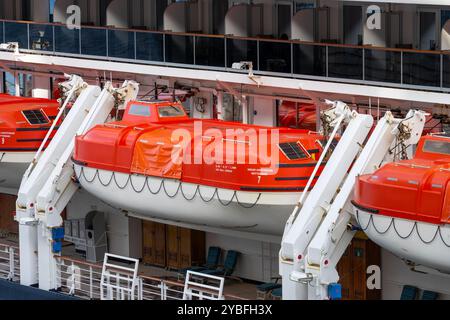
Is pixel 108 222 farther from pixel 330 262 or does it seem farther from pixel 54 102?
pixel 330 262

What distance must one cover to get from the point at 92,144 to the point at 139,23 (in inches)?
208

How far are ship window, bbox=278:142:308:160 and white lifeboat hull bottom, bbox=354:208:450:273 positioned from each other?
6.94 ft

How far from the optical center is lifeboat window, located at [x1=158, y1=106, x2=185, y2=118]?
1406 inches

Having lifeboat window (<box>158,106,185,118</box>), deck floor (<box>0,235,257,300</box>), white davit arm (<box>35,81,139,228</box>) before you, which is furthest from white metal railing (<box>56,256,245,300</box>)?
lifeboat window (<box>158,106,185,118</box>)

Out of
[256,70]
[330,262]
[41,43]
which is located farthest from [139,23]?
[330,262]

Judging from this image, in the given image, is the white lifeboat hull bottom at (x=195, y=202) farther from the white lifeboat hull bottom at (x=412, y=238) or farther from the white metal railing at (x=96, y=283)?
the white lifeboat hull bottom at (x=412, y=238)

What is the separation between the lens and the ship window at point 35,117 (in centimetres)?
3766

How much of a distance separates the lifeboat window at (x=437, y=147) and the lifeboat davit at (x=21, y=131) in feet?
33.0

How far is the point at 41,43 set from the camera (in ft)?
130

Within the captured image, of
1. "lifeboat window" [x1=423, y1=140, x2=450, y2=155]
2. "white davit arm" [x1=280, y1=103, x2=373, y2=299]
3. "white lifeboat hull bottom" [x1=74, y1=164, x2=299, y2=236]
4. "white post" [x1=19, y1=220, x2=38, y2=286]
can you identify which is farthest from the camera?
"white post" [x1=19, y1=220, x2=38, y2=286]

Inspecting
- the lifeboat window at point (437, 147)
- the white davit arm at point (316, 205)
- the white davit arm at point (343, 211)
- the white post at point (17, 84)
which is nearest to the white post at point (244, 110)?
the white davit arm at point (316, 205)

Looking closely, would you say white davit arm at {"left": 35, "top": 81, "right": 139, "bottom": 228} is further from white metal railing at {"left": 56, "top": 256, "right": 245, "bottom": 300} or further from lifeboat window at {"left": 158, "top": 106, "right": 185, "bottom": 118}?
lifeboat window at {"left": 158, "top": 106, "right": 185, "bottom": 118}

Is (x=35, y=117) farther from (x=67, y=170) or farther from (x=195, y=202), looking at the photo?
(x=195, y=202)

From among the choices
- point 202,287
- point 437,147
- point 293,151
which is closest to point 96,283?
point 202,287
